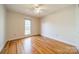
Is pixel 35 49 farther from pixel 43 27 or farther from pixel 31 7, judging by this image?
pixel 43 27

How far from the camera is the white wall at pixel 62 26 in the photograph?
301cm

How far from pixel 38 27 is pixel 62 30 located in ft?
4.34

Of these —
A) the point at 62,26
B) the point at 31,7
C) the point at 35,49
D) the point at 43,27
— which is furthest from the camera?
the point at 43,27

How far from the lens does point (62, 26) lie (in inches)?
140

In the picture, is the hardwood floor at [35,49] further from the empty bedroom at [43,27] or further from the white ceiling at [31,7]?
the white ceiling at [31,7]

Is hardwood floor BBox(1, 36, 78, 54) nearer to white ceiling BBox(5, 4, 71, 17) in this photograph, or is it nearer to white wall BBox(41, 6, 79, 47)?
white wall BBox(41, 6, 79, 47)

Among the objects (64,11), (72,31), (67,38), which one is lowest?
(67,38)

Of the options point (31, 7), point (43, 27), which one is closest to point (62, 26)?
point (43, 27)

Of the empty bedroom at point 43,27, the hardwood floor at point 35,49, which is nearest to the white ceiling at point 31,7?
the empty bedroom at point 43,27
